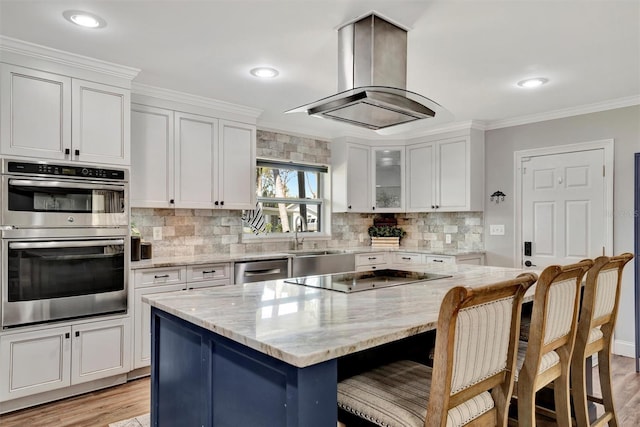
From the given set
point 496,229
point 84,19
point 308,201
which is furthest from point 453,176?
point 84,19

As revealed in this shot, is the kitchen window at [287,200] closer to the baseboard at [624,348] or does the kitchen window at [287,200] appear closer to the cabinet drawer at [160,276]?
the cabinet drawer at [160,276]

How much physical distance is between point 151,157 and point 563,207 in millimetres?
4031

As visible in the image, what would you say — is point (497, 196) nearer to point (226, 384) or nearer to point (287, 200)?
point (287, 200)

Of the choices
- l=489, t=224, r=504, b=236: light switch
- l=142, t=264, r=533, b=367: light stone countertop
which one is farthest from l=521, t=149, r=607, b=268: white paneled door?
l=142, t=264, r=533, b=367: light stone countertop

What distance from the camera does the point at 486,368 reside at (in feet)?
4.47

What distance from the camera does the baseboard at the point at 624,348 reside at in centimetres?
390

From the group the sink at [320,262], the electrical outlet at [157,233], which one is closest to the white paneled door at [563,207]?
the sink at [320,262]

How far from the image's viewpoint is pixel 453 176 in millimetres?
4914

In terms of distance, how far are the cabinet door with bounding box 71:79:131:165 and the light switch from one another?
12.7 feet

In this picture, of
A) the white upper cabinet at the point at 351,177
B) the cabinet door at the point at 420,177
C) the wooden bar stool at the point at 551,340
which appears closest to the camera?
the wooden bar stool at the point at 551,340

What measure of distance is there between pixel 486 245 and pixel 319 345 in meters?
4.21

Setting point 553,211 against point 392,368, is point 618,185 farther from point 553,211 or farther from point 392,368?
point 392,368

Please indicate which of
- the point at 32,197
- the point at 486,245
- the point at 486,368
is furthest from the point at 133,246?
the point at 486,245

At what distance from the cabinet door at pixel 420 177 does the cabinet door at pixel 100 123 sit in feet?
11.1
